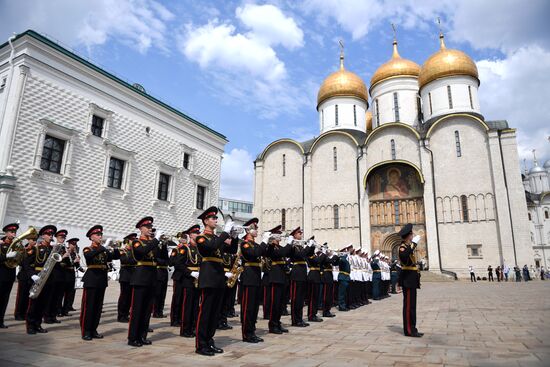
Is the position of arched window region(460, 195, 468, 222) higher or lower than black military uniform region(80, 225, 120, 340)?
higher

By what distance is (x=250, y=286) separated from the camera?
623 centimetres

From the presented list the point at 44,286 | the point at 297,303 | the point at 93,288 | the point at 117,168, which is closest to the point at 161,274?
the point at 93,288

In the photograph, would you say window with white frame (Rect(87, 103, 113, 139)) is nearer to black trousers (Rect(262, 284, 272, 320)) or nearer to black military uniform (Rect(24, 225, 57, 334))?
black military uniform (Rect(24, 225, 57, 334))

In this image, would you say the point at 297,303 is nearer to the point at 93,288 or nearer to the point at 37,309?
the point at 93,288

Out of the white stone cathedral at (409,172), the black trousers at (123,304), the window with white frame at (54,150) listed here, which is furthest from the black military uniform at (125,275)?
the white stone cathedral at (409,172)

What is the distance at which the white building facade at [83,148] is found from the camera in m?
16.9

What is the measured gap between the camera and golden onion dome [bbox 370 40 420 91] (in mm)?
37375

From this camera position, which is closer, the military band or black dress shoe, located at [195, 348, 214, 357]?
black dress shoe, located at [195, 348, 214, 357]

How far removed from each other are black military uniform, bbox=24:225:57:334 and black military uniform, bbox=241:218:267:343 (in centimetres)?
369

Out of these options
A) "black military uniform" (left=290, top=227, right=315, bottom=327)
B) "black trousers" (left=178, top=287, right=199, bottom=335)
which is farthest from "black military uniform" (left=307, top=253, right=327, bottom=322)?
"black trousers" (left=178, top=287, right=199, bottom=335)

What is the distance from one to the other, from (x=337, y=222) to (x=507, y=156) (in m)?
14.0

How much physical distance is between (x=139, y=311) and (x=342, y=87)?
35.3 m

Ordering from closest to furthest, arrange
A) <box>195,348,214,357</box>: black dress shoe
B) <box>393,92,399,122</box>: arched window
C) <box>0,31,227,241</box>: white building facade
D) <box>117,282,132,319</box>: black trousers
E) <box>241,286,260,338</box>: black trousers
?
<box>195,348,214,357</box>: black dress shoe → <box>241,286,260,338</box>: black trousers → <box>117,282,132,319</box>: black trousers → <box>0,31,227,241</box>: white building facade → <box>393,92,399,122</box>: arched window

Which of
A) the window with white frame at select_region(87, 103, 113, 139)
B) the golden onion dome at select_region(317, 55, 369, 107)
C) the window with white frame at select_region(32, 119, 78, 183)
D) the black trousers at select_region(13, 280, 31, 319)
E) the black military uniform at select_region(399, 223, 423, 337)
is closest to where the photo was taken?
the black military uniform at select_region(399, 223, 423, 337)
